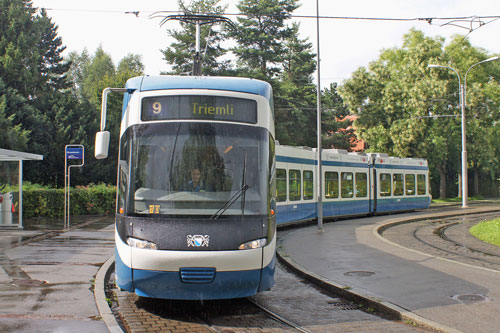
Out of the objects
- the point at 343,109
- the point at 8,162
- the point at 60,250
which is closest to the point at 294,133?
the point at 343,109

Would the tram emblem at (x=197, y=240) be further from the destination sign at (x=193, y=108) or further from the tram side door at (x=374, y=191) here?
the tram side door at (x=374, y=191)

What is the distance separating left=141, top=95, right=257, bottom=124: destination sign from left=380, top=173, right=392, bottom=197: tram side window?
20.8m

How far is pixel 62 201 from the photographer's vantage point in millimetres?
25172

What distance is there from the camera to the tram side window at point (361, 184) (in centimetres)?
2558

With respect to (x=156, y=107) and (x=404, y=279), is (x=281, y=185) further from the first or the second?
(x=156, y=107)

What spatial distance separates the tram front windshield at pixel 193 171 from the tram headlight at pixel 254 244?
0.37 metres

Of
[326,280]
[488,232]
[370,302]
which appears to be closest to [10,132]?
[488,232]

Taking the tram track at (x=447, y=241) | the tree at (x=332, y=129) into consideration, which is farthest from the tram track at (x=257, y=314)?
the tree at (x=332, y=129)

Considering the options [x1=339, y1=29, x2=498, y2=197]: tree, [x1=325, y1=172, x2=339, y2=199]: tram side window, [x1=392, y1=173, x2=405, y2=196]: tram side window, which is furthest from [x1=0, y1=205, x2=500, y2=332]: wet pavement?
[x1=339, y1=29, x2=498, y2=197]: tree

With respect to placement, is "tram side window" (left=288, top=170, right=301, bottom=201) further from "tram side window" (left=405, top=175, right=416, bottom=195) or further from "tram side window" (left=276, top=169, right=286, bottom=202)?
"tram side window" (left=405, top=175, right=416, bottom=195)

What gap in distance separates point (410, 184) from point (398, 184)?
5.26 feet

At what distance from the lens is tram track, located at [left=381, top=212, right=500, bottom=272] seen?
1298 centimetres

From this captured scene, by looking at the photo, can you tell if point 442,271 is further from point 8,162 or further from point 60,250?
point 8,162

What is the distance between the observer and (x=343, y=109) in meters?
58.7
